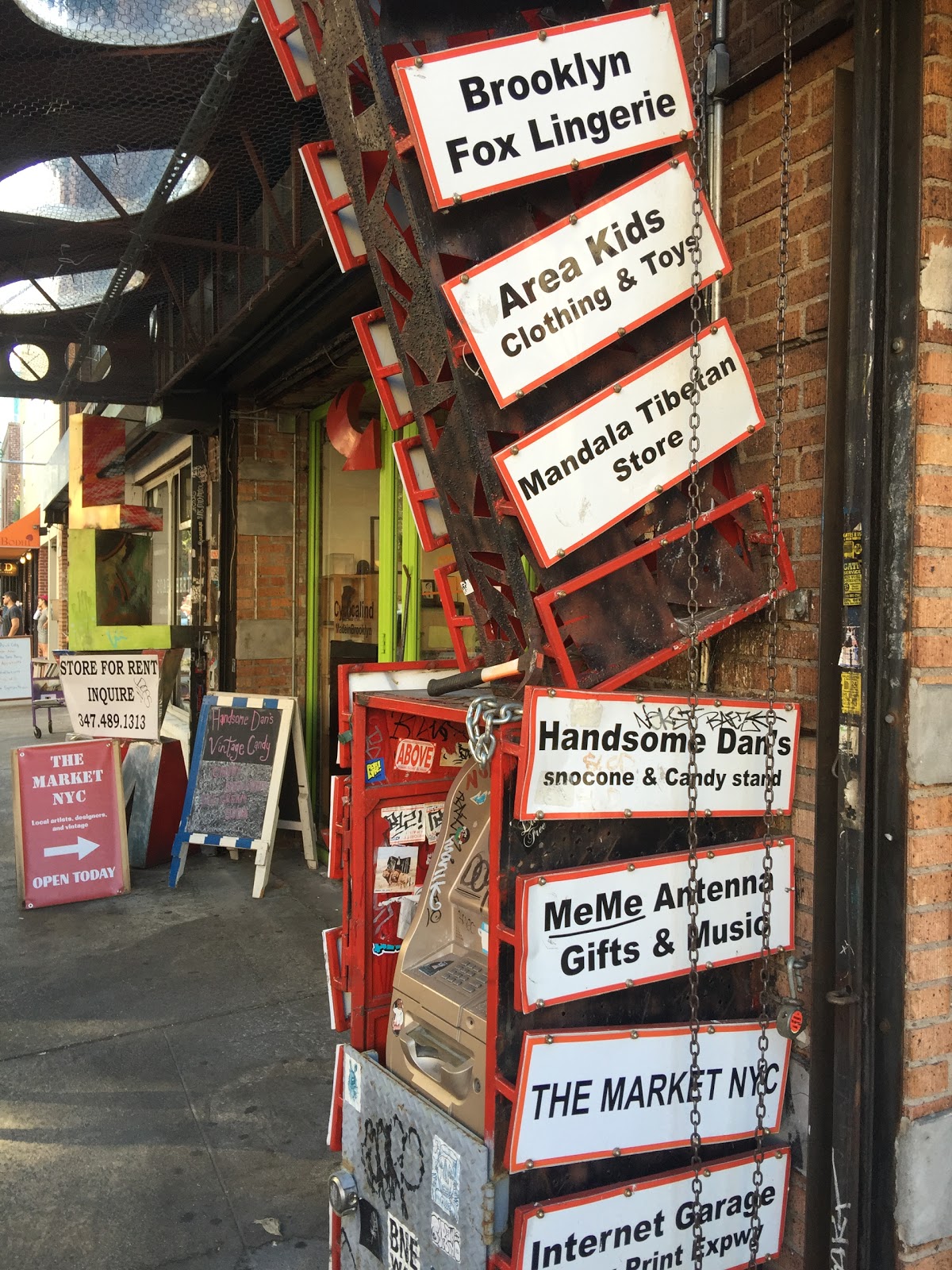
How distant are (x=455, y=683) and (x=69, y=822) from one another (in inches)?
177

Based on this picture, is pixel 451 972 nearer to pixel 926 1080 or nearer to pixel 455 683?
pixel 455 683

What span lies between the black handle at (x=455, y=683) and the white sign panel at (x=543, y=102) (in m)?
0.99

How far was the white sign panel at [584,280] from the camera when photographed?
6.29 feet

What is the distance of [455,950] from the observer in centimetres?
248

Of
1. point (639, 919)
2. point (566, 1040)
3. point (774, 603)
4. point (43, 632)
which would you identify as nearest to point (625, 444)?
point (774, 603)

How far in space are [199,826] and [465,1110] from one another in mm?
4427

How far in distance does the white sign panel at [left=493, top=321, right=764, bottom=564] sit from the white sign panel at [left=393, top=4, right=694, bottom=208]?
458mm

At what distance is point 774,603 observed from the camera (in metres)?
2.29

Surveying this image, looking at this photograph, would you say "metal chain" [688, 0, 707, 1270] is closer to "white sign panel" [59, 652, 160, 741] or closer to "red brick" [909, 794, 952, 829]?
"red brick" [909, 794, 952, 829]

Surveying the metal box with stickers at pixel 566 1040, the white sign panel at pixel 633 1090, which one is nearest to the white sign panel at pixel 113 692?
the metal box with stickers at pixel 566 1040

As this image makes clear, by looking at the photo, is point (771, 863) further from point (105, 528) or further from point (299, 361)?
point (105, 528)

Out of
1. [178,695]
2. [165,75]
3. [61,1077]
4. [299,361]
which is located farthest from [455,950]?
[178,695]

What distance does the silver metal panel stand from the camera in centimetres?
200

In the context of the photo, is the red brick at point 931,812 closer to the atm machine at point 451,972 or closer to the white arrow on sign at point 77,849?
the atm machine at point 451,972
